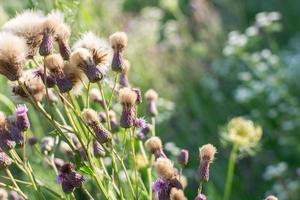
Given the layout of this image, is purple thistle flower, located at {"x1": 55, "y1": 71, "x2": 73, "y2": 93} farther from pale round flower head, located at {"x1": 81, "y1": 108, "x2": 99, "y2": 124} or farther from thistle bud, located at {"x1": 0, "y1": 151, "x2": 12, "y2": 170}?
thistle bud, located at {"x1": 0, "y1": 151, "x2": 12, "y2": 170}

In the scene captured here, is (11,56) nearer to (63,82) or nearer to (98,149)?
(63,82)

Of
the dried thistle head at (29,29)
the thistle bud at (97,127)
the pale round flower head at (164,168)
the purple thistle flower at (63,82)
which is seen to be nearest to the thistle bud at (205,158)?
the pale round flower head at (164,168)

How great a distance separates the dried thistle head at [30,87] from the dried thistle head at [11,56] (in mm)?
104

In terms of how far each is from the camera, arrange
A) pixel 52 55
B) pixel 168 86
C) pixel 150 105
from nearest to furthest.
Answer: pixel 52 55 → pixel 150 105 → pixel 168 86

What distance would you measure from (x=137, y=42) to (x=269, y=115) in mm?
1401

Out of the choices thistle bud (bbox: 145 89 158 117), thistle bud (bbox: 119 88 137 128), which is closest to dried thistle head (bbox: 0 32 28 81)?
thistle bud (bbox: 119 88 137 128)

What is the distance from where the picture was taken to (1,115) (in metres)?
1.91

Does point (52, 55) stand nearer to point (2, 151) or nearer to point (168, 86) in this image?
point (2, 151)

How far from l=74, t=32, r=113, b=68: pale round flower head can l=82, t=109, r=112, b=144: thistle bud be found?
0.46 ft

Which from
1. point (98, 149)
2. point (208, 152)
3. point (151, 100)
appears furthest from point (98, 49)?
point (151, 100)

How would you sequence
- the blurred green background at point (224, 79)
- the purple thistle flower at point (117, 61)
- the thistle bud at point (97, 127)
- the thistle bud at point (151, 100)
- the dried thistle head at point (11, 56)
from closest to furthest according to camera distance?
the dried thistle head at point (11, 56), the thistle bud at point (97, 127), the purple thistle flower at point (117, 61), the thistle bud at point (151, 100), the blurred green background at point (224, 79)

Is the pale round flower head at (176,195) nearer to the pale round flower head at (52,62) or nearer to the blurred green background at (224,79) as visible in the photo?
the pale round flower head at (52,62)

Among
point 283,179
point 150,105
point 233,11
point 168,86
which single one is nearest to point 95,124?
point 150,105

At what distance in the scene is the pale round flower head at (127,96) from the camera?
1.92 meters
